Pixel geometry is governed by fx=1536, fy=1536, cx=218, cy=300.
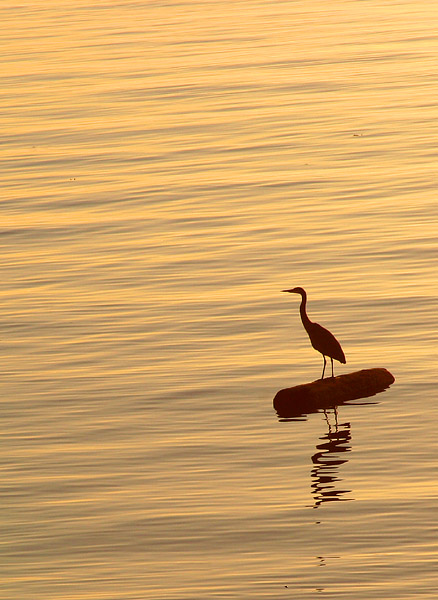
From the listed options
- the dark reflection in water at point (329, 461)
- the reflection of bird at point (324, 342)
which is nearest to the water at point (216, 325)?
the dark reflection in water at point (329, 461)

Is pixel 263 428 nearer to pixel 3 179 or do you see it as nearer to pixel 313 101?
pixel 3 179

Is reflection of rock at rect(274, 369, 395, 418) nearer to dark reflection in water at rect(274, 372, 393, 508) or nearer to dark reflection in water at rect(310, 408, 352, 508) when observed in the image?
dark reflection in water at rect(274, 372, 393, 508)

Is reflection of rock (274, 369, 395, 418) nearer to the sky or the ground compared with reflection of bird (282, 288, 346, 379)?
nearer to the ground

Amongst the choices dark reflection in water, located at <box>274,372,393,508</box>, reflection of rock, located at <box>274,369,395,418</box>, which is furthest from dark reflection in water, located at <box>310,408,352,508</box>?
reflection of rock, located at <box>274,369,395,418</box>

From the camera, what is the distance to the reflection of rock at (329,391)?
2069cm

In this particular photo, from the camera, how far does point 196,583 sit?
1543cm

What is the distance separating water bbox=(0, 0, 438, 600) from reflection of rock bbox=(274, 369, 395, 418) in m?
0.22

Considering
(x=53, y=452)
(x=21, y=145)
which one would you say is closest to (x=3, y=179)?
(x=21, y=145)

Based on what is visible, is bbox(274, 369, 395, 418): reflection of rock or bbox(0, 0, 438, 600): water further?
bbox(274, 369, 395, 418): reflection of rock

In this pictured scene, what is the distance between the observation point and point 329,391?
20828mm

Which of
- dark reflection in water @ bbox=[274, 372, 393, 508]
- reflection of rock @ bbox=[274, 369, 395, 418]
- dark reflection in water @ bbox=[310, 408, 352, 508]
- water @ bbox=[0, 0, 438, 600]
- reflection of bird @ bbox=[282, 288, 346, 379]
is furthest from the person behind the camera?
reflection of bird @ bbox=[282, 288, 346, 379]

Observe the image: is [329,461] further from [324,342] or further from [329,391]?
[324,342]

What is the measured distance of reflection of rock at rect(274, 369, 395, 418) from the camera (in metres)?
20.7

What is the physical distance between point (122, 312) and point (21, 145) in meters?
16.0
